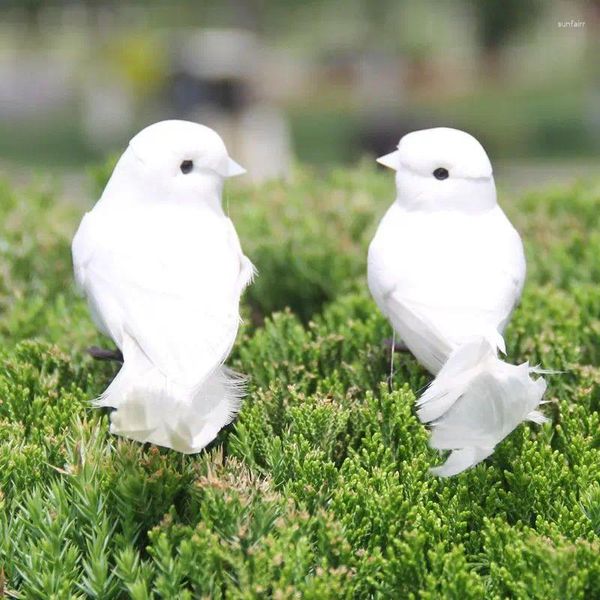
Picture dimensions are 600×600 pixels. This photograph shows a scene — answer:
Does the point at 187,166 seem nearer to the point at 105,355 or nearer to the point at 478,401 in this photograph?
the point at 105,355

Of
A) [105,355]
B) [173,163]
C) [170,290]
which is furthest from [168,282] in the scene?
[105,355]

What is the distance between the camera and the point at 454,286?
2031 mm

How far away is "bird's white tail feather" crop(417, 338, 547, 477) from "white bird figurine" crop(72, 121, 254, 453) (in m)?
0.47

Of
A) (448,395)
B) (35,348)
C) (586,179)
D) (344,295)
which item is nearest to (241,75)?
(586,179)

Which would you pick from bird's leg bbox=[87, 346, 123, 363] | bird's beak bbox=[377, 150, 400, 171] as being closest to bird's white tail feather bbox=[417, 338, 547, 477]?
bird's beak bbox=[377, 150, 400, 171]

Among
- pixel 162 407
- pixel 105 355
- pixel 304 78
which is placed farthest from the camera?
pixel 304 78

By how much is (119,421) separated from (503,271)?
3.20ft

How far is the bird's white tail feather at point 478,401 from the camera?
1.80m

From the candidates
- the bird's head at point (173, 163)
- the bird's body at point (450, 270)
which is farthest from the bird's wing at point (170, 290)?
the bird's body at point (450, 270)

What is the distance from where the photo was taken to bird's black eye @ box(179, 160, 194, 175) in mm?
2131

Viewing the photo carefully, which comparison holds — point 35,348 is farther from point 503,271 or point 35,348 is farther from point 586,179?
point 586,179

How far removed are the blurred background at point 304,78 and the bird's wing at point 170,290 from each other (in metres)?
7.76

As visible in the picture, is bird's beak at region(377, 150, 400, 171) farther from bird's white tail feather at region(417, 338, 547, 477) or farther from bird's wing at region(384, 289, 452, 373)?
bird's white tail feather at region(417, 338, 547, 477)

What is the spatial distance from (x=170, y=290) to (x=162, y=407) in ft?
1.16
